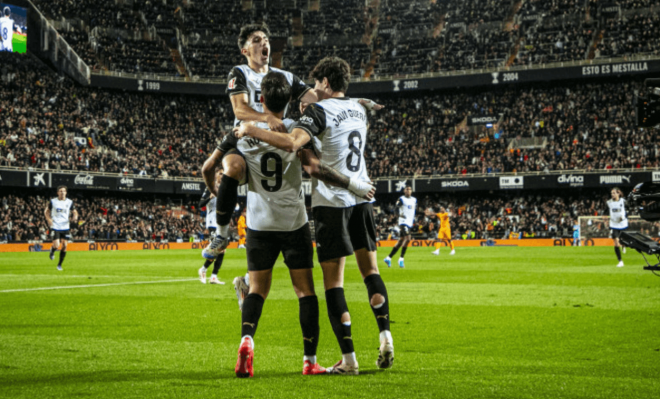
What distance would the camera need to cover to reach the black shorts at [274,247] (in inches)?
225

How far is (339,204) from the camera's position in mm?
5918

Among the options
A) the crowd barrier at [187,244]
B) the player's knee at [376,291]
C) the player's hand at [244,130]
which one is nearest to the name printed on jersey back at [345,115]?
the player's hand at [244,130]

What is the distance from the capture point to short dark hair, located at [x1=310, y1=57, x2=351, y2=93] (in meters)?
5.93

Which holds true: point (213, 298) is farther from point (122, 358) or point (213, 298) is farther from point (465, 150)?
point (465, 150)

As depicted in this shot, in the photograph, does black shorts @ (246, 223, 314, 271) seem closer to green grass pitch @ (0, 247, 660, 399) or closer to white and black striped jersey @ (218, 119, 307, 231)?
white and black striped jersey @ (218, 119, 307, 231)

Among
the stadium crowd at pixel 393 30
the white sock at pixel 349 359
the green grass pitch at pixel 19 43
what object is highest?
the stadium crowd at pixel 393 30

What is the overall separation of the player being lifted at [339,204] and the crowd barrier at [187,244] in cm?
3720

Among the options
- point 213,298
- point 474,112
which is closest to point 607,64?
point 474,112

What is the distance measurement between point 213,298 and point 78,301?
88.9 inches

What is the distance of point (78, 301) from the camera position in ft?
38.5

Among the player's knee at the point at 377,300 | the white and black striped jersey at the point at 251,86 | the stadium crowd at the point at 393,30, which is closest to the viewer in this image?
the player's knee at the point at 377,300

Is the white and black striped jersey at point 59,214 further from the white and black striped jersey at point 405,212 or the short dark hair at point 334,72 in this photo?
the short dark hair at point 334,72

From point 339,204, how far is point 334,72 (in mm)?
1130

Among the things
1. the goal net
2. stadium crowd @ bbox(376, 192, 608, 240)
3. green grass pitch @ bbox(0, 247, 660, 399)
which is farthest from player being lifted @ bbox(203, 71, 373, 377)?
stadium crowd @ bbox(376, 192, 608, 240)
